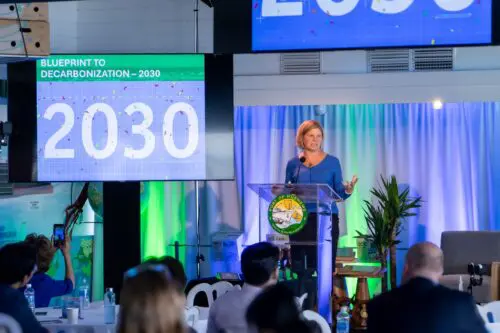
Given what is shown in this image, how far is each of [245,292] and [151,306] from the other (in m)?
1.56

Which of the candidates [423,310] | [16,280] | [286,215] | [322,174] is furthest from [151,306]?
[322,174]

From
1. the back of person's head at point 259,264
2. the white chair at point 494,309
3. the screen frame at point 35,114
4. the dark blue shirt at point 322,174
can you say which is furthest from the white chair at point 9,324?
the dark blue shirt at point 322,174

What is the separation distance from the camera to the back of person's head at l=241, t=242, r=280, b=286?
4395mm

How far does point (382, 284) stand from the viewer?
9266 mm

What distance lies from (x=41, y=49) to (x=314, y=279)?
273 centimetres

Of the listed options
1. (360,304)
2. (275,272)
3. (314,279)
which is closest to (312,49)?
(314,279)

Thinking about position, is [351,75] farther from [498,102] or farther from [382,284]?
[382,284]

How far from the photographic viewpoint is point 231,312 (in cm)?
430

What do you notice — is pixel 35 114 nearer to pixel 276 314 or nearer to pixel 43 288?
pixel 43 288

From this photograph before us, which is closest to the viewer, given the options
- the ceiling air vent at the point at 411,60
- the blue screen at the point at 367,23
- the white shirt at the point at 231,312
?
the white shirt at the point at 231,312

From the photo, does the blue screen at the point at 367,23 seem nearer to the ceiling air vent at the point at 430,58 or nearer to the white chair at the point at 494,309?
the white chair at the point at 494,309

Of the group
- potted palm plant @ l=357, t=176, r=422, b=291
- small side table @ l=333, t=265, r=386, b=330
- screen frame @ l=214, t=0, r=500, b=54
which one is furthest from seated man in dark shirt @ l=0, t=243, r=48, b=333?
potted palm plant @ l=357, t=176, r=422, b=291

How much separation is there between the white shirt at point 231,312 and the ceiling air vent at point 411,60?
6069 millimetres

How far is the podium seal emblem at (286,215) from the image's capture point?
267 inches
